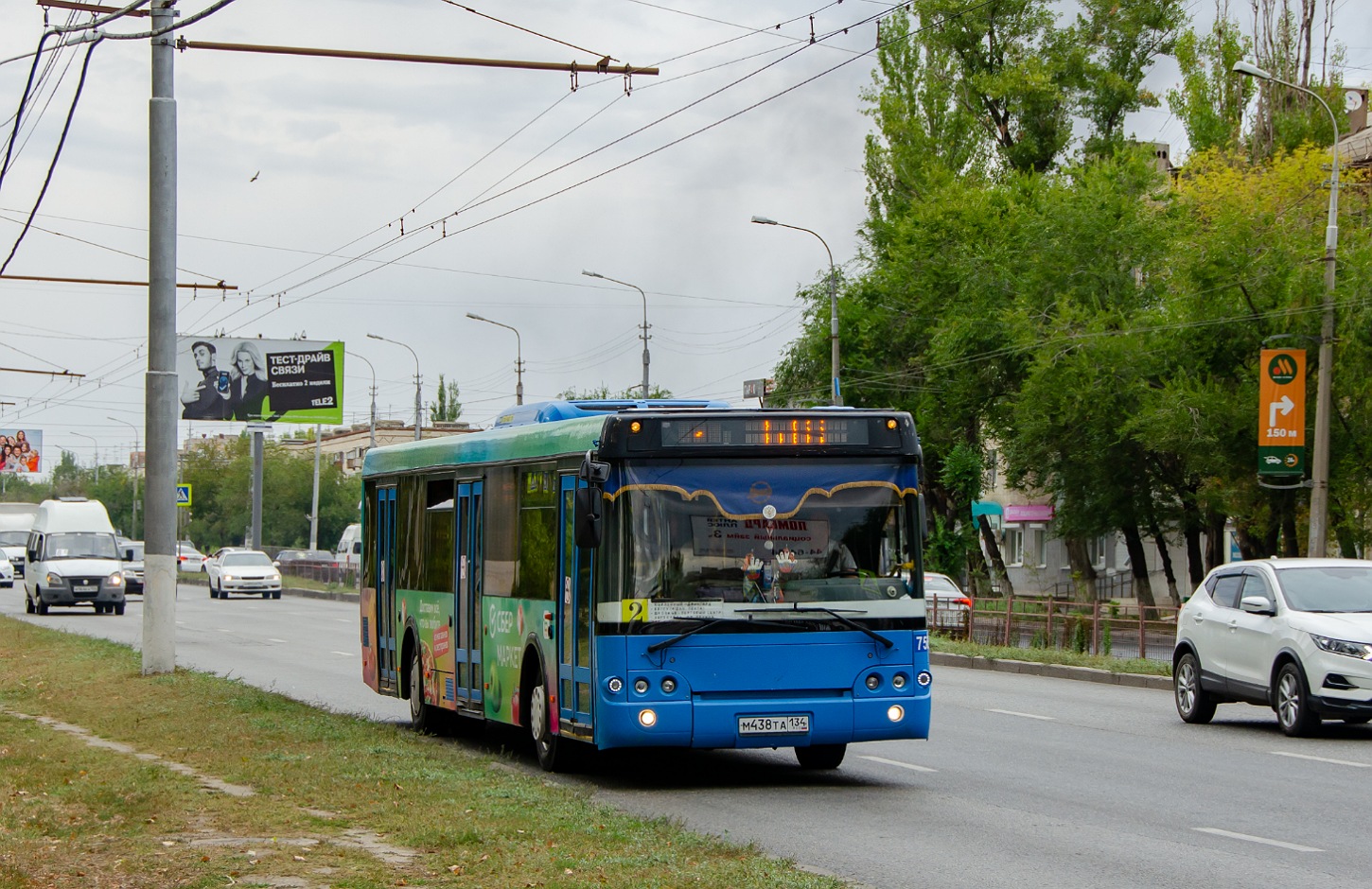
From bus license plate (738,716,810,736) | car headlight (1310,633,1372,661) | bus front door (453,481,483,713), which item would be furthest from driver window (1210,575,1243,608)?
bus front door (453,481,483,713)

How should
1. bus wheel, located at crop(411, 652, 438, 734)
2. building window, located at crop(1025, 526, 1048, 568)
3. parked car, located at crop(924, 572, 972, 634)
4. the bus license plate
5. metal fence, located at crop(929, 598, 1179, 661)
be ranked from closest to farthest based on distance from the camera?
the bus license plate, bus wheel, located at crop(411, 652, 438, 734), metal fence, located at crop(929, 598, 1179, 661), parked car, located at crop(924, 572, 972, 634), building window, located at crop(1025, 526, 1048, 568)

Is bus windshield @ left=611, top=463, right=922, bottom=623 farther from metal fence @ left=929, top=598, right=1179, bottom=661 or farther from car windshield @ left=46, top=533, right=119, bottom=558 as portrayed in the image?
car windshield @ left=46, top=533, right=119, bottom=558

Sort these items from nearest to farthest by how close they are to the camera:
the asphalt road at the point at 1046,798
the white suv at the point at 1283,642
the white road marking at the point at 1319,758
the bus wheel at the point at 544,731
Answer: the asphalt road at the point at 1046,798, the bus wheel at the point at 544,731, the white road marking at the point at 1319,758, the white suv at the point at 1283,642

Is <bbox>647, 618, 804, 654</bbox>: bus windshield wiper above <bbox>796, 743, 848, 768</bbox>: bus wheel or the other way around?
above

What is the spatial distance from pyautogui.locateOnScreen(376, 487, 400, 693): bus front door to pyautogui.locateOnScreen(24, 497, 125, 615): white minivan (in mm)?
28009

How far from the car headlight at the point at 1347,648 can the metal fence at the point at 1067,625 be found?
9.07 meters

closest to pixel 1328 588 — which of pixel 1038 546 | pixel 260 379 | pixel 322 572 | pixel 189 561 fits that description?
pixel 260 379

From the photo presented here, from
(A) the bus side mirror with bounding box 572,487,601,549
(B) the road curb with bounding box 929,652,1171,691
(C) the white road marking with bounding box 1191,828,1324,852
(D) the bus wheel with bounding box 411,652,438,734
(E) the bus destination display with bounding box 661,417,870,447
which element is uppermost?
(E) the bus destination display with bounding box 661,417,870,447

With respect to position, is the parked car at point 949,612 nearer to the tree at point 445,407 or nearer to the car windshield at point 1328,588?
the car windshield at point 1328,588

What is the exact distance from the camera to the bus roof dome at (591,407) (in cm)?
1358

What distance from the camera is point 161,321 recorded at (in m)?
20.4

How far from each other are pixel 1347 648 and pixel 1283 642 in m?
0.69

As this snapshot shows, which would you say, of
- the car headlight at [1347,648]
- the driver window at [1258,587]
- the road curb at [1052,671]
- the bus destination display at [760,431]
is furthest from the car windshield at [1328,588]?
the bus destination display at [760,431]

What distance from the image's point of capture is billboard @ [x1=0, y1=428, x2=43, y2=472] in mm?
113375
